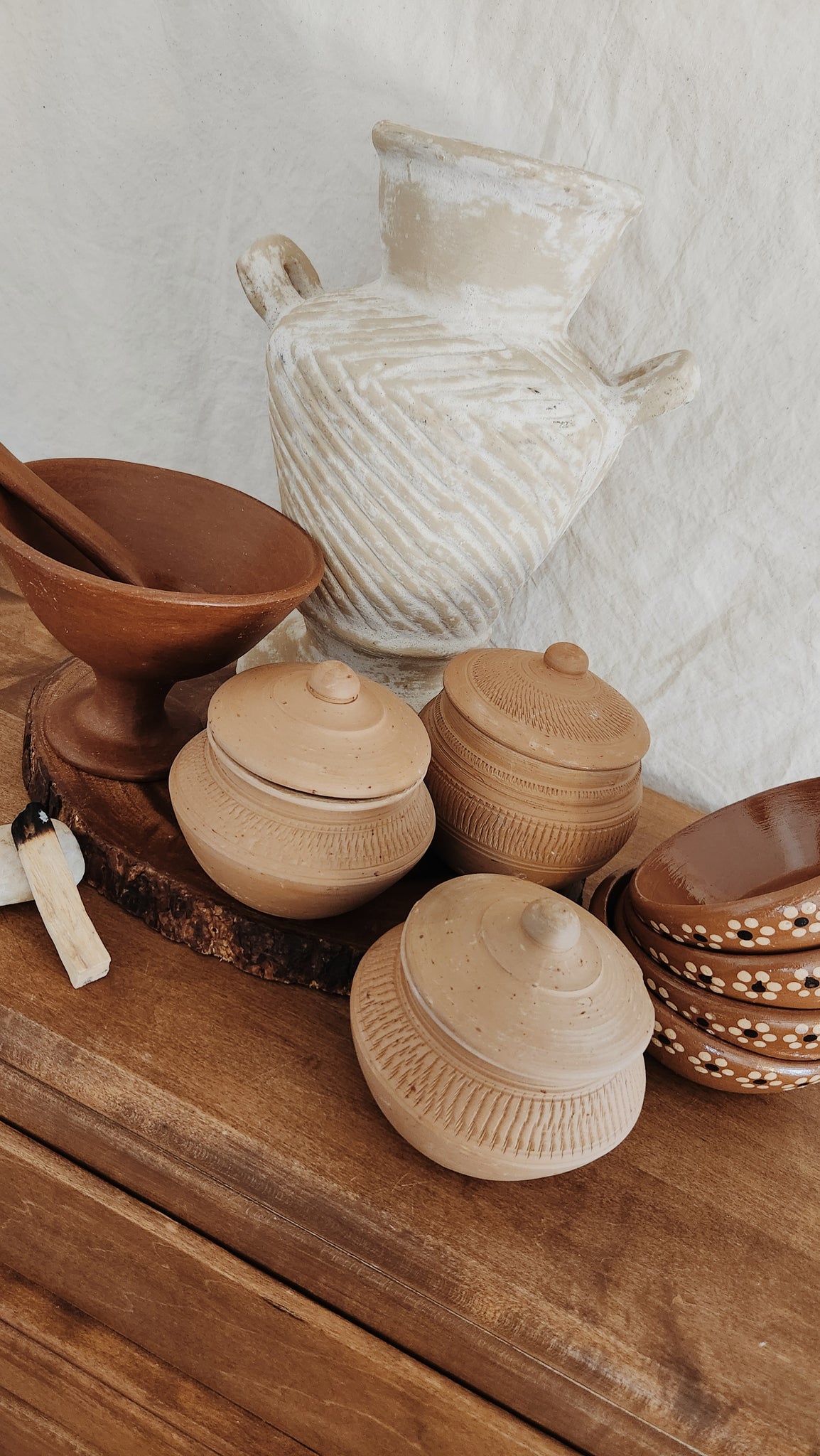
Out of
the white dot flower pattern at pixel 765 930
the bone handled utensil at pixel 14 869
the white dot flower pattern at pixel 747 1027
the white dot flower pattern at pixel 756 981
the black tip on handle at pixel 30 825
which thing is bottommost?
the bone handled utensil at pixel 14 869

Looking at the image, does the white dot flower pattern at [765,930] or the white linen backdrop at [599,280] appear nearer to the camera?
the white dot flower pattern at [765,930]

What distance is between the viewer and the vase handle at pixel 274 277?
25.1 inches

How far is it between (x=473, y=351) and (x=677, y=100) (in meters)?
0.33

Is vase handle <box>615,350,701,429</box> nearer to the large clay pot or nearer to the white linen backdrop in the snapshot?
the large clay pot

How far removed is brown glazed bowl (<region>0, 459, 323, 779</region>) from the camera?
1.61ft

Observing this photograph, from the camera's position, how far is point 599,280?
78 cm

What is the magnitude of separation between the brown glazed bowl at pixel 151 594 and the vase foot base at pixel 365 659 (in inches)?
3.9

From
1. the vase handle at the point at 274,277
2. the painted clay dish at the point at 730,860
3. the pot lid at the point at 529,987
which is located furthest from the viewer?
the vase handle at the point at 274,277

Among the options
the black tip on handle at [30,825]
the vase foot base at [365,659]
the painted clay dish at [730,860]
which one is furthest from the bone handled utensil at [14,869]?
the painted clay dish at [730,860]

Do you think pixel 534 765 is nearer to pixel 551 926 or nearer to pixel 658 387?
pixel 551 926

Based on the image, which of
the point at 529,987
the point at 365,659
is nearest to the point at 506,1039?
the point at 529,987

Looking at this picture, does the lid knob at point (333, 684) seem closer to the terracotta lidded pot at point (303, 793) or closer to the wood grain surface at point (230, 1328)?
the terracotta lidded pot at point (303, 793)

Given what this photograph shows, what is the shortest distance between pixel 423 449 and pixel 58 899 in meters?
0.33

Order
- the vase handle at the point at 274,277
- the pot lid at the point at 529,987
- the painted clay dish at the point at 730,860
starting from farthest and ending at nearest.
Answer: the vase handle at the point at 274,277, the painted clay dish at the point at 730,860, the pot lid at the point at 529,987
